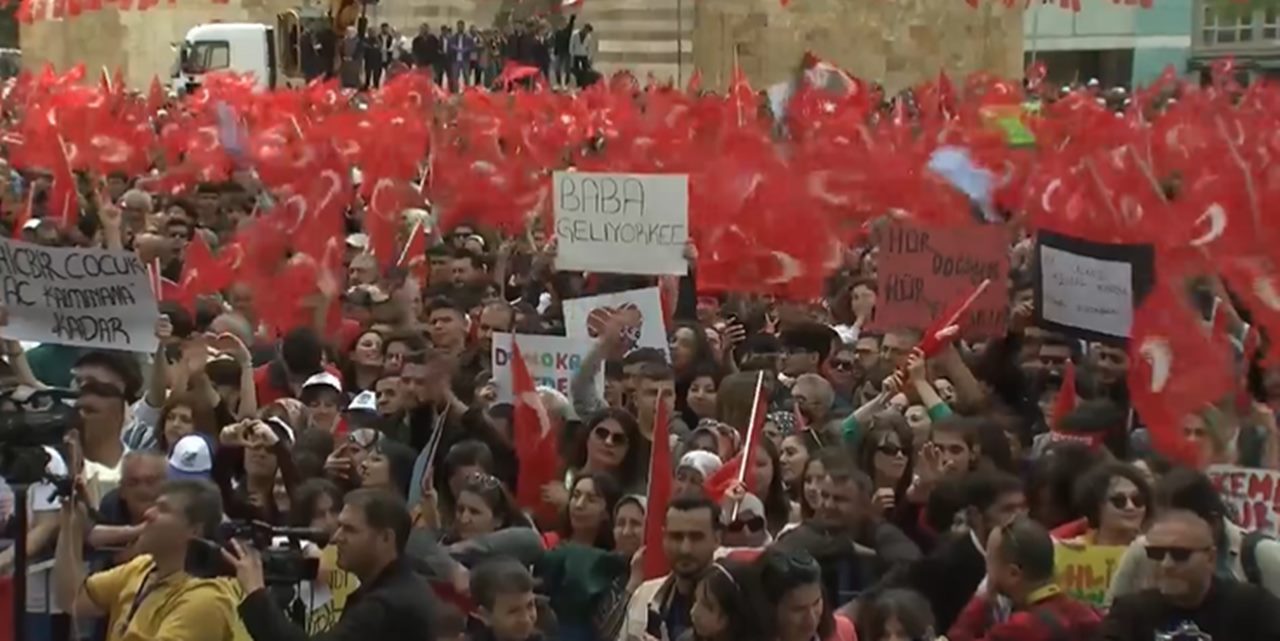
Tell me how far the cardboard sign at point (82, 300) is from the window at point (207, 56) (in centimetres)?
2863

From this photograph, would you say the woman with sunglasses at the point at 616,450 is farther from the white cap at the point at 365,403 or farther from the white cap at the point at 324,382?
the white cap at the point at 324,382

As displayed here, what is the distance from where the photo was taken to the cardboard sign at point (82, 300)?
31.3 ft

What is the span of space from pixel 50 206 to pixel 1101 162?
763cm

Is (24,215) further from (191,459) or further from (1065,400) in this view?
(1065,400)

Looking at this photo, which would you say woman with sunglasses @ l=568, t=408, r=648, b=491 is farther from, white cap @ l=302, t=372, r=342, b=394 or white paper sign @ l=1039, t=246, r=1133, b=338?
white paper sign @ l=1039, t=246, r=1133, b=338

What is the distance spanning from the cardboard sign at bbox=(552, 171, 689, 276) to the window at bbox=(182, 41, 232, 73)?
25041 millimetres

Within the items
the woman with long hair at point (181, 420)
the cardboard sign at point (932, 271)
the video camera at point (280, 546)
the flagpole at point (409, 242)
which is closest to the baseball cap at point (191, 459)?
the woman with long hair at point (181, 420)

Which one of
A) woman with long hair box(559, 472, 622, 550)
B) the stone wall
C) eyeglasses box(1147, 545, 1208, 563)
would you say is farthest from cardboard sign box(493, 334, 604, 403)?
the stone wall

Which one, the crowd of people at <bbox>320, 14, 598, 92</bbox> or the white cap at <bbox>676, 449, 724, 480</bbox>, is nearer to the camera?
the white cap at <bbox>676, 449, 724, 480</bbox>

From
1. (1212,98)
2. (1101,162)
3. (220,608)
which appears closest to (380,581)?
(220,608)

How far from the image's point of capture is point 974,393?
10320 millimetres

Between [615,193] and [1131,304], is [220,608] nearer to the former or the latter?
[1131,304]

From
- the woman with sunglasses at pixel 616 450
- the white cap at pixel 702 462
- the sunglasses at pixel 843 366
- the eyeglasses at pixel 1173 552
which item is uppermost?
the eyeglasses at pixel 1173 552

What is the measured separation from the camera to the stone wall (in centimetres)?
3684
